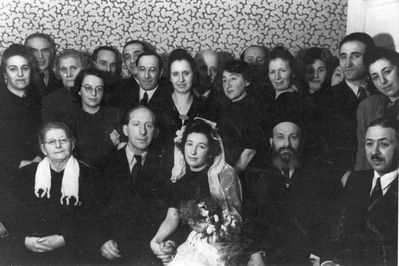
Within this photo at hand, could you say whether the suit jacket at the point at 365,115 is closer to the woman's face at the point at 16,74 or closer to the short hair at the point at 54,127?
the short hair at the point at 54,127

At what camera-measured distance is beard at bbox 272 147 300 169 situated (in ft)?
10.4

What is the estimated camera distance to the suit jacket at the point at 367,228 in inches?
121

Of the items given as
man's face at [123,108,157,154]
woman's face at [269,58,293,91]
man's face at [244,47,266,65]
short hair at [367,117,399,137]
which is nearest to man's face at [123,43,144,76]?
man's face at [123,108,157,154]

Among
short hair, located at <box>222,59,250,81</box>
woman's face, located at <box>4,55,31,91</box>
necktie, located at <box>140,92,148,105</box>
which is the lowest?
necktie, located at <box>140,92,148,105</box>

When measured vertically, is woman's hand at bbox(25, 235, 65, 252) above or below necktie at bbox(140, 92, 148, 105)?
below

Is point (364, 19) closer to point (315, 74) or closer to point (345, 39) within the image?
point (345, 39)

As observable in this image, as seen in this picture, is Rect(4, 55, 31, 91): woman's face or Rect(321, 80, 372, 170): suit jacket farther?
Rect(321, 80, 372, 170): suit jacket

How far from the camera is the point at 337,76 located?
3.24m

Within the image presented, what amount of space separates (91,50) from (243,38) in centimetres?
83

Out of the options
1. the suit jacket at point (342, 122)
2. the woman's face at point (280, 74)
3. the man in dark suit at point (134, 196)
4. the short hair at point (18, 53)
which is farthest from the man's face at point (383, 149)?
the short hair at point (18, 53)

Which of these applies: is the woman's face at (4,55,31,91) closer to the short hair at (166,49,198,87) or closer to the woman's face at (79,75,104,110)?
the woman's face at (79,75,104,110)

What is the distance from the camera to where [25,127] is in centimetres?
308

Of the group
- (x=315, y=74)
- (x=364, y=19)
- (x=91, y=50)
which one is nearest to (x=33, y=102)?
(x=91, y=50)

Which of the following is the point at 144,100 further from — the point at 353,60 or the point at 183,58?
the point at 353,60
